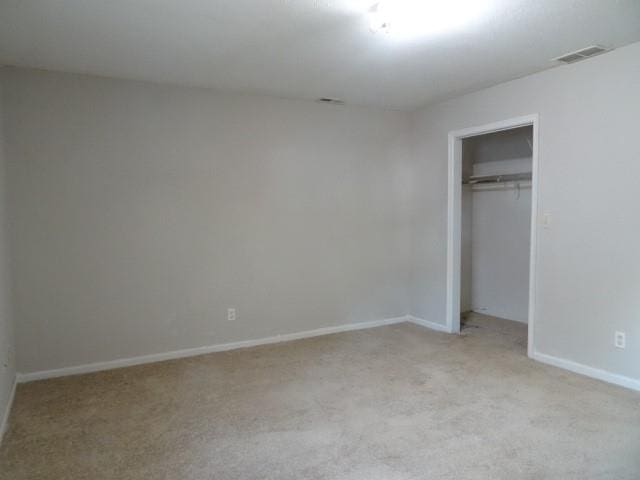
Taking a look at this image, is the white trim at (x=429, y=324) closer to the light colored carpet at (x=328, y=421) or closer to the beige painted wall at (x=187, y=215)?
the beige painted wall at (x=187, y=215)

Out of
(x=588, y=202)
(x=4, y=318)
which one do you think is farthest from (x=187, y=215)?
(x=588, y=202)

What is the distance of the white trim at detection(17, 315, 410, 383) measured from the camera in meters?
3.41

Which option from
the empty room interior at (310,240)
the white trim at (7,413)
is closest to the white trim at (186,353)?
the empty room interior at (310,240)

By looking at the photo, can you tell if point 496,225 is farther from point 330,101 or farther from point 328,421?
point 328,421

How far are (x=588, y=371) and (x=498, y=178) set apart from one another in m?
2.42

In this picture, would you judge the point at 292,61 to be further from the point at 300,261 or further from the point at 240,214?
the point at 300,261

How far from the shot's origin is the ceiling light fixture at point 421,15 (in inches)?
90.5

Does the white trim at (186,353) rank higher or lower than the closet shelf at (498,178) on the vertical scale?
lower

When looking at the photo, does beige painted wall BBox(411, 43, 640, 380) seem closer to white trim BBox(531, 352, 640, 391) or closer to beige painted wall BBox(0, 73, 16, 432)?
white trim BBox(531, 352, 640, 391)

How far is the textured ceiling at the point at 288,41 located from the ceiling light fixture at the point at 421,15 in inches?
1.8

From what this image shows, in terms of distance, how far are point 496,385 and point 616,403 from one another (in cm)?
73

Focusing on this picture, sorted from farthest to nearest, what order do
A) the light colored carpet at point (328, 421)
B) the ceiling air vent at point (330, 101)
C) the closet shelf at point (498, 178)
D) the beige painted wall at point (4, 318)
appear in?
the closet shelf at point (498, 178), the ceiling air vent at point (330, 101), the beige painted wall at point (4, 318), the light colored carpet at point (328, 421)

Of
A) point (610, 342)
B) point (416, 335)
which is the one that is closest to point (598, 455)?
point (610, 342)

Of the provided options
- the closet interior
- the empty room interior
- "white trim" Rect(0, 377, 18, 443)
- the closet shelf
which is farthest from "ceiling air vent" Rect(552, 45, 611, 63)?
"white trim" Rect(0, 377, 18, 443)
